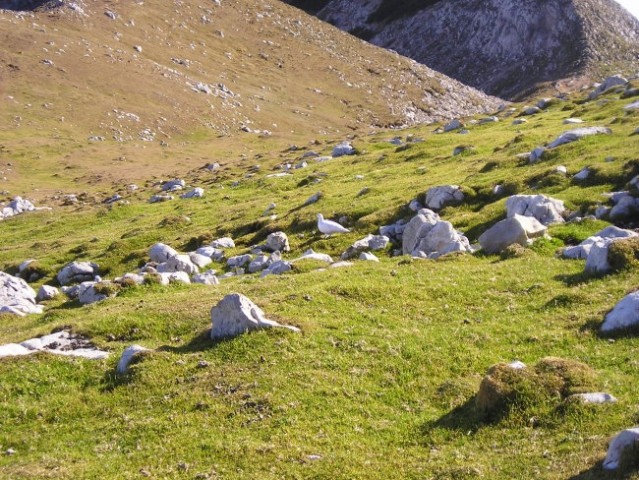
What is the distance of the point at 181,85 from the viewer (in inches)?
4560

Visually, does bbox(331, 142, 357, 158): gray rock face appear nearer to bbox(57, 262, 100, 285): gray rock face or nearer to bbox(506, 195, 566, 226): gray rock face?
bbox(57, 262, 100, 285): gray rock face

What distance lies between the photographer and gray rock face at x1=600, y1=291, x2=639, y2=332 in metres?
18.0

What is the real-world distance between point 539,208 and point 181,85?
93.9 m

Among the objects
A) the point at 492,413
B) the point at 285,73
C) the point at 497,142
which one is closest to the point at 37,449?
the point at 492,413

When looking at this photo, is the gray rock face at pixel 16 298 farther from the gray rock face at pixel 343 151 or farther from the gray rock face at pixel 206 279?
the gray rock face at pixel 343 151

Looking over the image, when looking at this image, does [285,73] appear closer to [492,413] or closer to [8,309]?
[8,309]

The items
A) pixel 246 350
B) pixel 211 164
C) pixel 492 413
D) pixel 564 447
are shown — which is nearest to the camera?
pixel 564 447

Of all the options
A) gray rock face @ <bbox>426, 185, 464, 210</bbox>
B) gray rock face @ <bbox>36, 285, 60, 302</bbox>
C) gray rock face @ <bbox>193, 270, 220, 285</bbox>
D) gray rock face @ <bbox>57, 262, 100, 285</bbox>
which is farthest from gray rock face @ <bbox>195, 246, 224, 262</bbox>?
gray rock face @ <bbox>426, 185, 464, 210</bbox>

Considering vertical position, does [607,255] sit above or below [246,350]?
above

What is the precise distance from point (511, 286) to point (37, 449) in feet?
55.1

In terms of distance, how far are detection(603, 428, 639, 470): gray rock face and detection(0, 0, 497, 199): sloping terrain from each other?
77583 millimetres

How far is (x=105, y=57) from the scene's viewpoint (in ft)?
373

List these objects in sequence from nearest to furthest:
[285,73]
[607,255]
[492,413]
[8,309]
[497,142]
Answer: [492,413]
[607,255]
[8,309]
[497,142]
[285,73]

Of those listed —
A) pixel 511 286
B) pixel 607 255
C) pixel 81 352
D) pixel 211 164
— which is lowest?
pixel 211 164
